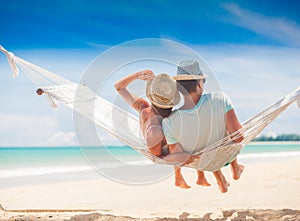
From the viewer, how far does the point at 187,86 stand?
2.11m

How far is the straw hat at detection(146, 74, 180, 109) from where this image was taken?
2033mm

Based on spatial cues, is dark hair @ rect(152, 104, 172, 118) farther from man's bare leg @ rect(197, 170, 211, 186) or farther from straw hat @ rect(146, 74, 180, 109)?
man's bare leg @ rect(197, 170, 211, 186)

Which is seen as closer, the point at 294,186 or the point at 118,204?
the point at 118,204

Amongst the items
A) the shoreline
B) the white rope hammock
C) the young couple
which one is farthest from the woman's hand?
the shoreline

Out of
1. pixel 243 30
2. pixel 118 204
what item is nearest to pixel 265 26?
pixel 243 30

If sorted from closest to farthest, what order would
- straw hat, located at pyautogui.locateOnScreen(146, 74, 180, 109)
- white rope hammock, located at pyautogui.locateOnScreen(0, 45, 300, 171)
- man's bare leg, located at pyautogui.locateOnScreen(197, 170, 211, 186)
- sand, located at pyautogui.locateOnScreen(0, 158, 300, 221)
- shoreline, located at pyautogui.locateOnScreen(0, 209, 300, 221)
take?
straw hat, located at pyautogui.locateOnScreen(146, 74, 180, 109) → white rope hammock, located at pyautogui.locateOnScreen(0, 45, 300, 171) → man's bare leg, located at pyautogui.locateOnScreen(197, 170, 211, 186) → shoreline, located at pyautogui.locateOnScreen(0, 209, 300, 221) → sand, located at pyautogui.locateOnScreen(0, 158, 300, 221)

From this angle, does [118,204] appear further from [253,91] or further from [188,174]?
[253,91]

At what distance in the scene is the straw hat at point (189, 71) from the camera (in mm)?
2098

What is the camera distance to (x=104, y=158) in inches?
87.8

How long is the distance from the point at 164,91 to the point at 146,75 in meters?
0.21

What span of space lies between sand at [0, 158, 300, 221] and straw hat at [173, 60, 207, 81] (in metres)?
1.12

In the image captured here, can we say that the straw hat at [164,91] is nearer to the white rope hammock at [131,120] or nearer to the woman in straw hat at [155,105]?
the woman in straw hat at [155,105]

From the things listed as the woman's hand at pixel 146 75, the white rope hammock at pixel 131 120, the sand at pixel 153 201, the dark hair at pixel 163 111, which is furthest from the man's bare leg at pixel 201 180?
the woman's hand at pixel 146 75

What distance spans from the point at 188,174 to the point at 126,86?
5.62 meters
